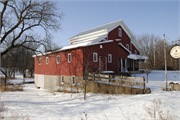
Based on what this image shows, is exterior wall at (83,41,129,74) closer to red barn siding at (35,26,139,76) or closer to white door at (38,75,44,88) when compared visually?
red barn siding at (35,26,139,76)

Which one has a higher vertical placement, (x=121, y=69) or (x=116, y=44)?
(x=116, y=44)

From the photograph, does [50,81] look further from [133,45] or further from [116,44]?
[133,45]

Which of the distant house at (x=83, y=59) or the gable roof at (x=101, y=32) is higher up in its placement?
the gable roof at (x=101, y=32)

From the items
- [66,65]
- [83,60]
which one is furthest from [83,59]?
[66,65]

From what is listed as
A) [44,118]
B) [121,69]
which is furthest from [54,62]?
[44,118]

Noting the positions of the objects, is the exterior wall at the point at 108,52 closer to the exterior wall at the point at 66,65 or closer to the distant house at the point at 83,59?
the distant house at the point at 83,59

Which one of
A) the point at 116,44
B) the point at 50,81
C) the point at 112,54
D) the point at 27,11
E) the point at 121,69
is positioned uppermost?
the point at 27,11

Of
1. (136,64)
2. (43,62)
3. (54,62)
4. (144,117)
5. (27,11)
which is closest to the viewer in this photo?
(144,117)

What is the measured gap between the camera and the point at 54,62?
20078 mm

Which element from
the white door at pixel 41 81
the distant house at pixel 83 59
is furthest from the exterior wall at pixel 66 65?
the white door at pixel 41 81

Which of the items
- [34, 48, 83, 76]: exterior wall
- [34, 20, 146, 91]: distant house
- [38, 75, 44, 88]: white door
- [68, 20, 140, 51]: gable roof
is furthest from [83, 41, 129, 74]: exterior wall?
[38, 75, 44, 88]: white door

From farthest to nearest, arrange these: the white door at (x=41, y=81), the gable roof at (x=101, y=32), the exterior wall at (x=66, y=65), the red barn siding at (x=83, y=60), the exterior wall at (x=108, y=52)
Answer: the white door at (x=41, y=81) → the gable roof at (x=101, y=32) → the exterior wall at (x=108, y=52) → the exterior wall at (x=66, y=65) → the red barn siding at (x=83, y=60)

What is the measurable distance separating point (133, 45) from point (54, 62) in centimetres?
1739

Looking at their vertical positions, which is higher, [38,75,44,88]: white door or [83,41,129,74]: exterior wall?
[83,41,129,74]: exterior wall
